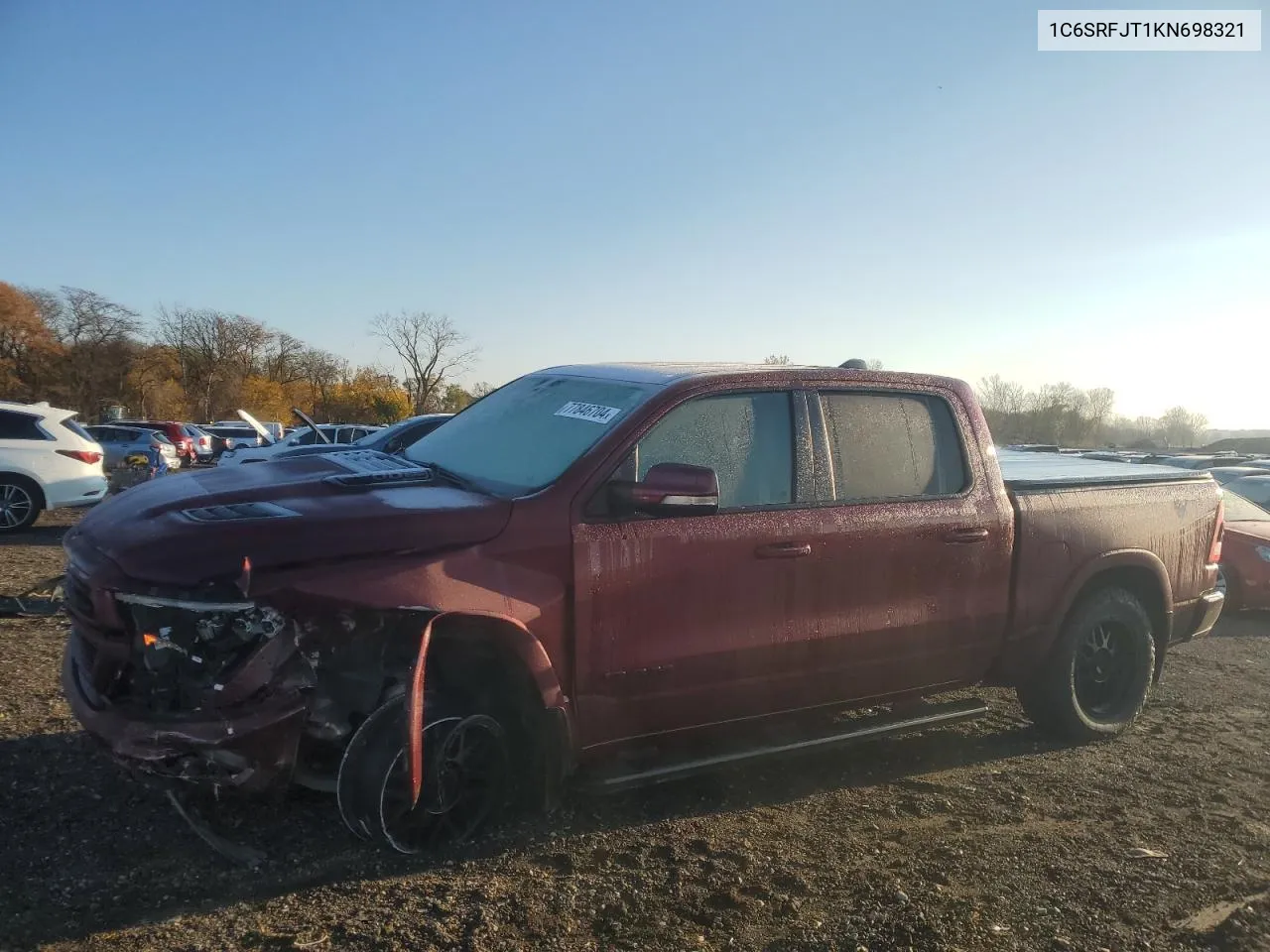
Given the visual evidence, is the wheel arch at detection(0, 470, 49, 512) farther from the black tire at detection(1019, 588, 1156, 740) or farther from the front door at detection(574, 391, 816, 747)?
the black tire at detection(1019, 588, 1156, 740)

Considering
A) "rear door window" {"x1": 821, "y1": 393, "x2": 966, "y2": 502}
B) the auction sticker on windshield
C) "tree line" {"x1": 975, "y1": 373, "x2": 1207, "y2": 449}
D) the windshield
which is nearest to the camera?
the windshield

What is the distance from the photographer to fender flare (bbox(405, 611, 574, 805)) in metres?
3.02

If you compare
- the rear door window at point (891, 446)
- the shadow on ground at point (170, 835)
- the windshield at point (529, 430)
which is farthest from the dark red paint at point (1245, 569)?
the windshield at point (529, 430)

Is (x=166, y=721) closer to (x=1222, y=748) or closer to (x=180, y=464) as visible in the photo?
(x=1222, y=748)

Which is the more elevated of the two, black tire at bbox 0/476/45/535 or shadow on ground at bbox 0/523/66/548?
black tire at bbox 0/476/45/535

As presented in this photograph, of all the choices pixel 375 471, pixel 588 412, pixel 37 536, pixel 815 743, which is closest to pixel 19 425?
pixel 37 536

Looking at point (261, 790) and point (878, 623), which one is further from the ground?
point (878, 623)

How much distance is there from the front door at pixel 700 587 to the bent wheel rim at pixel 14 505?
1138 centimetres

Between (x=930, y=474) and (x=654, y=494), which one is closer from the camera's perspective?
(x=654, y=494)

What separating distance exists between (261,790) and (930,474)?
3256mm

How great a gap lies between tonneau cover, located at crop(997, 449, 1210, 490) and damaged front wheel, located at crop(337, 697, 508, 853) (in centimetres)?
305

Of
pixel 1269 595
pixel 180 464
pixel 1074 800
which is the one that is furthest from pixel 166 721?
pixel 180 464

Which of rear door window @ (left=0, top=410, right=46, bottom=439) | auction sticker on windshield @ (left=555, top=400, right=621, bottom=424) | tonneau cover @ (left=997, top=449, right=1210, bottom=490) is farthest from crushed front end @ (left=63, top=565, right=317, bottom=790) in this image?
rear door window @ (left=0, top=410, right=46, bottom=439)

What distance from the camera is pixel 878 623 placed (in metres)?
4.16
